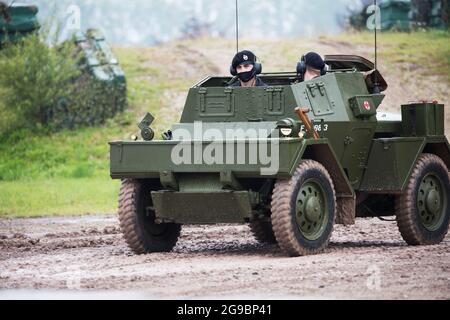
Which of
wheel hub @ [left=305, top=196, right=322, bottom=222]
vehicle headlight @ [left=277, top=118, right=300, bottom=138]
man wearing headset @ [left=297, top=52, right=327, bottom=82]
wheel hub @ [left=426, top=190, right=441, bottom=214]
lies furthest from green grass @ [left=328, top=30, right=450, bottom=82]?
vehicle headlight @ [left=277, top=118, right=300, bottom=138]

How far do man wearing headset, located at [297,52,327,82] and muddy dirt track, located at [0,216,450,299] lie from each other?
1.89 meters

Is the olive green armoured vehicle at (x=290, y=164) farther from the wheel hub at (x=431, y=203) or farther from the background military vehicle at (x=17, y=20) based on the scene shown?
the background military vehicle at (x=17, y=20)

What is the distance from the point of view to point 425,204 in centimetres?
1516

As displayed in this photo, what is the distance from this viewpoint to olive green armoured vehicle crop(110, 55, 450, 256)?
530 inches

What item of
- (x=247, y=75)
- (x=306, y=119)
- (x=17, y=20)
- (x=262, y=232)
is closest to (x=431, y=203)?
(x=262, y=232)

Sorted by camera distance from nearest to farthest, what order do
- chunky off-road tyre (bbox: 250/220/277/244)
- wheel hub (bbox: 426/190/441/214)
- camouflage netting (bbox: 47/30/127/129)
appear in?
wheel hub (bbox: 426/190/441/214) < chunky off-road tyre (bbox: 250/220/277/244) < camouflage netting (bbox: 47/30/127/129)

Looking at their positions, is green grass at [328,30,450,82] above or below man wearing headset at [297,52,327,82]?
above

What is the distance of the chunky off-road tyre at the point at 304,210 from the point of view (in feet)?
43.9

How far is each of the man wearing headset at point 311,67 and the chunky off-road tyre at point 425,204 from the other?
1.47 m

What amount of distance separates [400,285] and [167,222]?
12.3 feet

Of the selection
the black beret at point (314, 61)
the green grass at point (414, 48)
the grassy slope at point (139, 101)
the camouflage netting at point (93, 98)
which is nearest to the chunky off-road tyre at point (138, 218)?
the black beret at point (314, 61)

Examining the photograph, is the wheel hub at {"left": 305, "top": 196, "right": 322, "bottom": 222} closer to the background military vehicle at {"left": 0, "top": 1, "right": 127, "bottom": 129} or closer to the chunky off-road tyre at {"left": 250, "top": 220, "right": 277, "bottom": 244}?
the chunky off-road tyre at {"left": 250, "top": 220, "right": 277, "bottom": 244}
